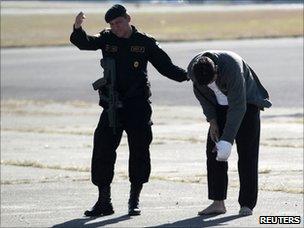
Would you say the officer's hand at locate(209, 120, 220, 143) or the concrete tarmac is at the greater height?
the officer's hand at locate(209, 120, 220, 143)

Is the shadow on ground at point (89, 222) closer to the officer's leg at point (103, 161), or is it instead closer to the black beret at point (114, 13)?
the officer's leg at point (103, 161)

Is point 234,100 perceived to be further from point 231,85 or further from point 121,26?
point 121,26

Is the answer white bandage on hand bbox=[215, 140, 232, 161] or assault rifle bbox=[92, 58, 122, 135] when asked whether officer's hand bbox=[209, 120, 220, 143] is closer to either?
white bandage on hand bbox=[215, 140, 232, 161]

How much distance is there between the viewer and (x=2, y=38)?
58.7 meters

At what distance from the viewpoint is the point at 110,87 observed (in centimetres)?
1042

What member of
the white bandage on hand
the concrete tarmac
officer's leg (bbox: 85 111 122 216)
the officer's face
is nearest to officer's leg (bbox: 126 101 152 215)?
officer's leg (bbox: 85 111 122 216)

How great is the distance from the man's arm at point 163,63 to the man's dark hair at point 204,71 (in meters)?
1.15

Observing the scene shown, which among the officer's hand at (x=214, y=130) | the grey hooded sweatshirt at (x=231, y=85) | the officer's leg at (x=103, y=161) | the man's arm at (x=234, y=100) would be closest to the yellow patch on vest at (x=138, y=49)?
the officer's leg at (x=103, y=161)

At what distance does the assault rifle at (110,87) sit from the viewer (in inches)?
409

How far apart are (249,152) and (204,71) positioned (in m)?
1.12

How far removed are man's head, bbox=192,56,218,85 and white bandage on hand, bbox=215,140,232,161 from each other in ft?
1.73

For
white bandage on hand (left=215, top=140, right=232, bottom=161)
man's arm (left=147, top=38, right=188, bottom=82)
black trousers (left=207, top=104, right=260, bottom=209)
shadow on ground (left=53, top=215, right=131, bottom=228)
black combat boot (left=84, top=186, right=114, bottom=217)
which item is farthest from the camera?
black combat boot (left=84, top=186, right=114, bottom=217)

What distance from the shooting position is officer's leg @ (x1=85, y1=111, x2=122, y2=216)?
1059cm

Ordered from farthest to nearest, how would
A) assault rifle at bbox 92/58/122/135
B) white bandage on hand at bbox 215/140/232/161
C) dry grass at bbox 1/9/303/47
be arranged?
dry grass at bbox 1/9/303/47
assault rifle at bbox 92/58/122/135
white bandage on hand at bbox 215/140/232/161
